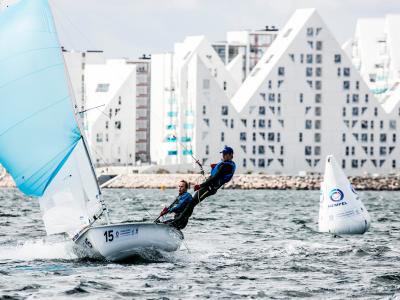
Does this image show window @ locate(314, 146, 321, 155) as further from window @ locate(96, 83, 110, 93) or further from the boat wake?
the boat wake

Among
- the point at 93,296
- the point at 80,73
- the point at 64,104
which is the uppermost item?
the point at 80,73

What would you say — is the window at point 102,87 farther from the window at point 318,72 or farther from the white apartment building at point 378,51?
the white apartment building at point 378,51

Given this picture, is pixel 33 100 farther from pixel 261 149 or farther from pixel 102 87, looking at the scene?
pixel 102 87

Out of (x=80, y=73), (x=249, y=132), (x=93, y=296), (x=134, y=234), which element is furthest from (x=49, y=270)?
(x=80, y=73)

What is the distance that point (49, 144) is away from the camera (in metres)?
26.8

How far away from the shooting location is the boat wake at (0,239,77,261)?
91.4 feet

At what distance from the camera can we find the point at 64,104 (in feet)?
88.6

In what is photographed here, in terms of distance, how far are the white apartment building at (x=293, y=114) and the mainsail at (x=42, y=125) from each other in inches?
3988

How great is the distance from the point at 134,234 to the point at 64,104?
323 centimetres

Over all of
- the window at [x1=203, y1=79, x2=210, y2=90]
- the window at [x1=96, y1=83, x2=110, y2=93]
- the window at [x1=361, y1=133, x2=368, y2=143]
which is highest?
the window at [x1=96, y1=83, x2=110, y2=93]

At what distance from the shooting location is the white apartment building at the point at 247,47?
569ft

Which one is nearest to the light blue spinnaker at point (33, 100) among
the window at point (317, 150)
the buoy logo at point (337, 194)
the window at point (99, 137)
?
the buoy logo at point (337, 194)

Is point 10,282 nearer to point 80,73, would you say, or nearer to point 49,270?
point 49,270

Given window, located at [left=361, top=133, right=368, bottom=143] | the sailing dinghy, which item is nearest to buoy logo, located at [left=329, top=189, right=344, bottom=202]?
the sailing dinghy
